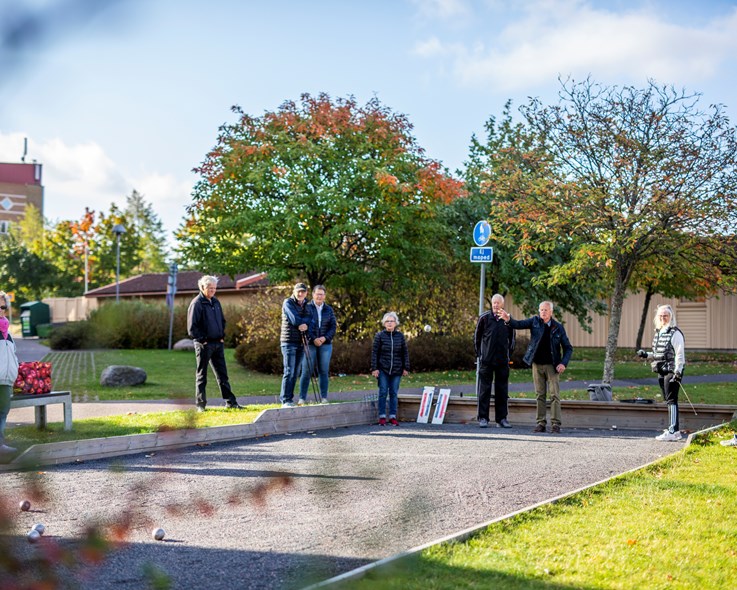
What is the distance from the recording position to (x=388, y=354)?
13.7 metres

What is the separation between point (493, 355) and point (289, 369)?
3.22m


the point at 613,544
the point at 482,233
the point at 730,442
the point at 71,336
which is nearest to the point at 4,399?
the point at 71,336

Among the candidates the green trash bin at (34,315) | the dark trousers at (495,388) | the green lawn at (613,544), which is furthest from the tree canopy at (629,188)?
the green trash bin at (34,315)

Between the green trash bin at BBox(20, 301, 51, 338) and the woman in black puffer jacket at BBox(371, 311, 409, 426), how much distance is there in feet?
39.1

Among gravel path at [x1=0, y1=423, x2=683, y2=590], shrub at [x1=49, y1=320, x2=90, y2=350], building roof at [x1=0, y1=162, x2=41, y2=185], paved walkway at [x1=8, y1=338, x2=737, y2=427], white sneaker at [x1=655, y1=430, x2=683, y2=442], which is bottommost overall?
white sneaker at [x1=655, y1=430, x2=683, y2=442]

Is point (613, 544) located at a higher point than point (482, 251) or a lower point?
lower

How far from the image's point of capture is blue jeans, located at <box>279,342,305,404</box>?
13320 millimetres

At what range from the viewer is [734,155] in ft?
58.0

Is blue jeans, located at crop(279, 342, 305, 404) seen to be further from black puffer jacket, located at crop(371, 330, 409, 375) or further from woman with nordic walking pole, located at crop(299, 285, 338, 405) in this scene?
black puffer jacket, located at crop(371, 330, 409, 375)

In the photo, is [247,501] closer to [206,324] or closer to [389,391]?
[206,324]

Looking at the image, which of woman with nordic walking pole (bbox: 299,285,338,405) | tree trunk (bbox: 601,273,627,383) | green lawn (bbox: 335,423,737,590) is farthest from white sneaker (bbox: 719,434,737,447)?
tree trunk (bbox: 601,273,627,383)

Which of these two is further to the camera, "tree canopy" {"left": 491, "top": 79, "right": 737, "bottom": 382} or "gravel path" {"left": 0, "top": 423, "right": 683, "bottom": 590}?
"tree canopy" {"left": 491, "top": 79, "right": 737, "bottom": 382}

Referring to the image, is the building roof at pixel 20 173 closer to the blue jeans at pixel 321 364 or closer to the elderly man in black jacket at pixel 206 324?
the elderly man in black jacket at pixel 206 324

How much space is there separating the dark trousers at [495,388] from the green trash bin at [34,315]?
11.9 m
